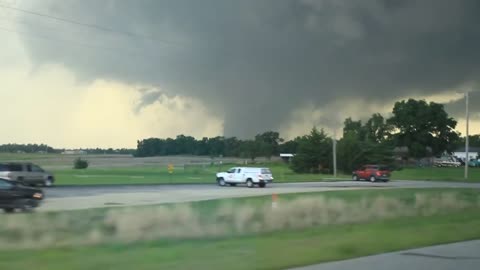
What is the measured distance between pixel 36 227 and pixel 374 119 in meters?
140

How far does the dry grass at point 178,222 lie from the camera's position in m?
15.6

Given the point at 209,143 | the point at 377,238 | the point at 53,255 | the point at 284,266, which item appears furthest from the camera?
the point at 209,143

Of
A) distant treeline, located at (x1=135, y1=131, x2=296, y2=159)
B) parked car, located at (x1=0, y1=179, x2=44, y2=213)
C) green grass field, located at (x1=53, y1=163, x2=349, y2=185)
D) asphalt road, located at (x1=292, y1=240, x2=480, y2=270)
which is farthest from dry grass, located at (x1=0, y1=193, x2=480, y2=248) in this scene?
distant treeline, located at (x1=135, y1=131, x2=296, y2=159)

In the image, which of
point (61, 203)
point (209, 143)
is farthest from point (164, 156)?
point (61, 203)

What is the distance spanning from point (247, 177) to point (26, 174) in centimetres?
1833

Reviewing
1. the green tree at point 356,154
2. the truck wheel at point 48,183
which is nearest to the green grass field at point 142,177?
the truck wheel at point 48,183

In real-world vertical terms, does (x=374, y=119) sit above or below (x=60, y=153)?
above

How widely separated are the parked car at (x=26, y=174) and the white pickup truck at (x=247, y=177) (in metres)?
15.3

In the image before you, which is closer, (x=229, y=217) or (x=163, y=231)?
(x=163, y=231)

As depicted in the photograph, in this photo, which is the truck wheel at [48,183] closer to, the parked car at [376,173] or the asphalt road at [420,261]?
the parked car at [376,173]

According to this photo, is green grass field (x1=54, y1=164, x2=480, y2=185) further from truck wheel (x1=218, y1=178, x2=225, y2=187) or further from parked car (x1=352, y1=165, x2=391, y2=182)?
truck wheel (x1=218, y1=178, x2=225, y2=187)

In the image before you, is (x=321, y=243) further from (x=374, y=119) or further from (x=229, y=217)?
(x=374, y=119)

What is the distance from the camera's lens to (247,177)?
52625mm

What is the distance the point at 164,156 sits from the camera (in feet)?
475
